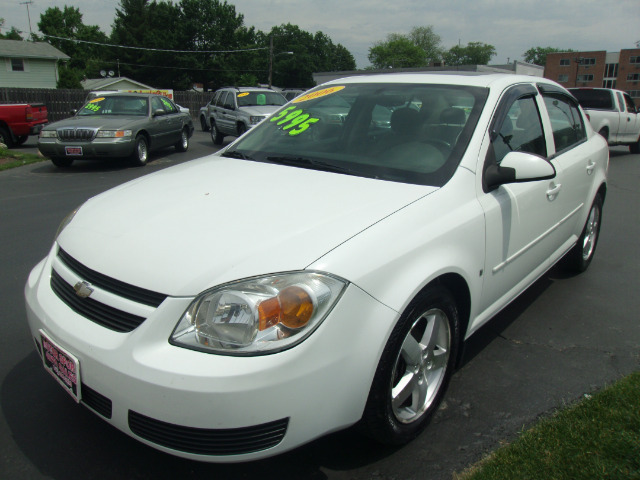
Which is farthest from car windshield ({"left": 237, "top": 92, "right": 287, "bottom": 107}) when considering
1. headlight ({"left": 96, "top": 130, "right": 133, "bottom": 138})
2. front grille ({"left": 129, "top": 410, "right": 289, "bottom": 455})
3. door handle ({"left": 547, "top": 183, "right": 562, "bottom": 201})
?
front grille ({"left": 129, "top": 410, "right": 289, "bottom": 455})

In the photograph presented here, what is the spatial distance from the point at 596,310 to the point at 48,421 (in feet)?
12.5

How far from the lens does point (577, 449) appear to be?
2.31 meters

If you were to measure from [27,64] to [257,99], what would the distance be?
38.2 metres

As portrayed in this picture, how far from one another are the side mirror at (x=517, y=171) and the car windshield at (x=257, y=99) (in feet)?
45.4

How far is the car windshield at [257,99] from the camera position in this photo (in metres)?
16.0

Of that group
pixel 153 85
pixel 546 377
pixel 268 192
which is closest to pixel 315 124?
pixel 268 192

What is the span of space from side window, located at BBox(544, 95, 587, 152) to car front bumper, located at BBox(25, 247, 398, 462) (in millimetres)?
2591

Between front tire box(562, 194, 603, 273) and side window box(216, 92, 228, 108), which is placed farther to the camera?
side window box(216, 92, 228, 108)

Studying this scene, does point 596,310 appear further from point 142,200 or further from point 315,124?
point 142,200

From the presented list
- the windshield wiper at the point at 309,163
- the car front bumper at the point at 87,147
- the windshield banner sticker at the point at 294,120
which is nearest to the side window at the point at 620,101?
the car front bumper at the point at 87,147

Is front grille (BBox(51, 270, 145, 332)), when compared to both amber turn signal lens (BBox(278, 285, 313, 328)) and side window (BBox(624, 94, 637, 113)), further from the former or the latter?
side window (BBox(624, 94, 637, 113))

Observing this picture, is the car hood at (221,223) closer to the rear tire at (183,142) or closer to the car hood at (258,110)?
the rear tire at (183,142)

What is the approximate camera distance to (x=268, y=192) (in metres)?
2.61

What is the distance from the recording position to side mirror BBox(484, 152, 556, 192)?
2740mm
